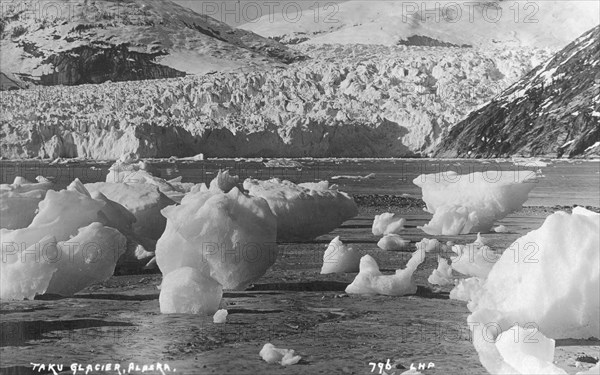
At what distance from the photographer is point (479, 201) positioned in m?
10.6

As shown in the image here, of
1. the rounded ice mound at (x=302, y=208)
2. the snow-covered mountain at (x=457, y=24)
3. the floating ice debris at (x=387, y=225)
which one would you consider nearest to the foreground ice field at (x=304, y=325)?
the rounded ice mound at (x=302, y=208)

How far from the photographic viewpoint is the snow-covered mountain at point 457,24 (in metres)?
91.1

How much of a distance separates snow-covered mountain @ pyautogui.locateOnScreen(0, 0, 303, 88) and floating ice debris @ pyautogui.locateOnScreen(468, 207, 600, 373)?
5535 cm

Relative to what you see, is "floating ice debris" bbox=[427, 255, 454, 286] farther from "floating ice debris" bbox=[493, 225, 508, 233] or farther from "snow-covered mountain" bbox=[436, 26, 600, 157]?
"snow-covered mountain" bbox=[436, 26, 600, 157]

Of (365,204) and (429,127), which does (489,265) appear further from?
(429,127)

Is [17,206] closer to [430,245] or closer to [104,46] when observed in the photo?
[430,245]

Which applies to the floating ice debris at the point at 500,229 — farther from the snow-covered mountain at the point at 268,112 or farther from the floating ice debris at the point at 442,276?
the snow-covered mountain at the point at 268,112

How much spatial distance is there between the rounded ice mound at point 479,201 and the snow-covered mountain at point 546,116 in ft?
96.4

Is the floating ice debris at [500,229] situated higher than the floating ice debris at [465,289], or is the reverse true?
the floating ice debris at [465,289]

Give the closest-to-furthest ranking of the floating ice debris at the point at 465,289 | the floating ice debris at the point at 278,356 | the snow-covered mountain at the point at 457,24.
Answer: the floating ice debris at the point at 278,356 < the floating ice debris at the point at 465,289 < the snow-covered mountain at the point at 457,24

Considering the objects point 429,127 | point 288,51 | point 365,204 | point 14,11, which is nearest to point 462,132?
point 429,127

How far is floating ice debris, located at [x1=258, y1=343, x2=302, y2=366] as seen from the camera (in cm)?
428

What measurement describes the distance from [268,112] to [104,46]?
33398 mm

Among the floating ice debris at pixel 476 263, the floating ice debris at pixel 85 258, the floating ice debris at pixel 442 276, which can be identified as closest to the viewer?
the floating ice debris at pixel 85 258
